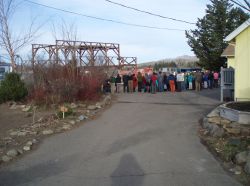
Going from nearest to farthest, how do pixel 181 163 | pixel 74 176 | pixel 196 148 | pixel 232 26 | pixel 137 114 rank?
pixel 74 176
pixel 181 163
pixel 196 148
pixel 137 114
pixel 232 26

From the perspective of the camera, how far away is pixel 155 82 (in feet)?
91.9

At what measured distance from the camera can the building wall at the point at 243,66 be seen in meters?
17.2

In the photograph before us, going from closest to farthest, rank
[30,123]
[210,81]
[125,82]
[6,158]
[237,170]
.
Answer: [237,170] < [6,158] < [30,123] < [125,82] < [210,81]

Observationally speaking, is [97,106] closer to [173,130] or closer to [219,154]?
[173,130]

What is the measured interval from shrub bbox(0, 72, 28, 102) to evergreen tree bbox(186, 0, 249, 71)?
83.8 ft

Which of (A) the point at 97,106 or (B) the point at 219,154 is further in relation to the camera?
(A) the point at 97,106

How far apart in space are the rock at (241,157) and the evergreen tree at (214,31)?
3437 centimetres

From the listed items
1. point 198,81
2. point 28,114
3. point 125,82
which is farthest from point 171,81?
point 28,114

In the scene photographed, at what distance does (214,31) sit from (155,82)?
18.2 meters

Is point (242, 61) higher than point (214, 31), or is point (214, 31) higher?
point (214, 31)

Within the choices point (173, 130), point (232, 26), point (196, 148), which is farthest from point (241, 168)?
point (232, 26)

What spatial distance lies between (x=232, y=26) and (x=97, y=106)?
92.1ft

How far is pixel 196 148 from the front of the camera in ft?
32.9

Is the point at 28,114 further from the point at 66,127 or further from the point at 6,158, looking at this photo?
the point at 6,158
